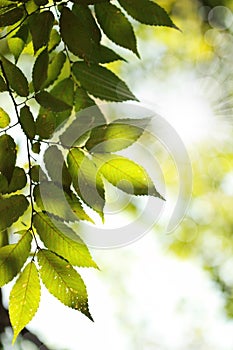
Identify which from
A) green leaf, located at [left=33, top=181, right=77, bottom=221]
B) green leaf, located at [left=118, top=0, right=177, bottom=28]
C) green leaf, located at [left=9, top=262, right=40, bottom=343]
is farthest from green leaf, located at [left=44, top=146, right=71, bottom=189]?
green leaf, located at [left=118, top=0, right=177, bottom=28]

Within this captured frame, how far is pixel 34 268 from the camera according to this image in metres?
0.82

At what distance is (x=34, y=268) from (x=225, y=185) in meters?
4.19

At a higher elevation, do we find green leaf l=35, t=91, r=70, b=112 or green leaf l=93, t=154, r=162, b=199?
green leaf l=35, t=91, r=70, b=112

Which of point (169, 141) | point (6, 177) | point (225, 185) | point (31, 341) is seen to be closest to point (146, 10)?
point (6, 177)

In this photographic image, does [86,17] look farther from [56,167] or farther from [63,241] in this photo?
[63,241]

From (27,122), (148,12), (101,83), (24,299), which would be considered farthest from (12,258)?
(148,12)

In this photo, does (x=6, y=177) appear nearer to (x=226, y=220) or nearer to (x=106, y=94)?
(x=106, y=94)

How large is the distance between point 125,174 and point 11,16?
292 mm

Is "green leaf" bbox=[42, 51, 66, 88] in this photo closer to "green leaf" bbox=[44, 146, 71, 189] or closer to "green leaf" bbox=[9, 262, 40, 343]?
"green leaf" bbox=[44, 146, 71, 189]

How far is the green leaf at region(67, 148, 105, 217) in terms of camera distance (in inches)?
32.2

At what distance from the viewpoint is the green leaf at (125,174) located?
81 cm

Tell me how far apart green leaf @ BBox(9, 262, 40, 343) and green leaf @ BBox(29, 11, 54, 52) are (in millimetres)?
336

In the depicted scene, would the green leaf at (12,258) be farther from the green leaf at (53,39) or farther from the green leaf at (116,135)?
the green leaf at (53,39)

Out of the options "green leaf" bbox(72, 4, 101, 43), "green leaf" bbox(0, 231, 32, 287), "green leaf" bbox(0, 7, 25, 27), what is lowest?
"green leaf" bbox(0, 231, 32, 287)
